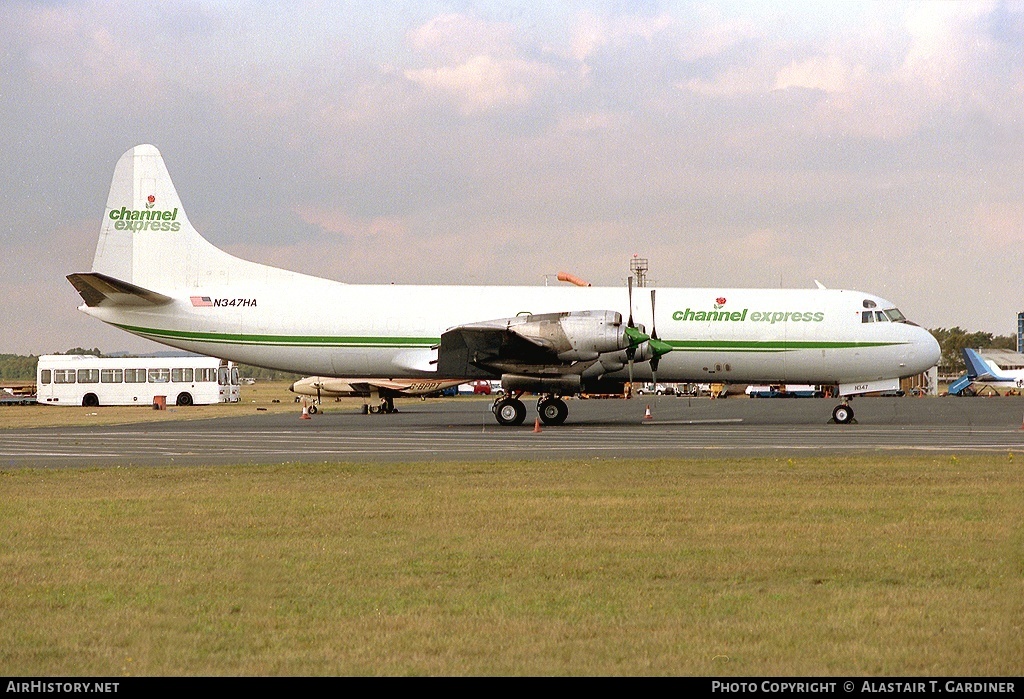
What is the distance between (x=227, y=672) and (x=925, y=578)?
5752 mm

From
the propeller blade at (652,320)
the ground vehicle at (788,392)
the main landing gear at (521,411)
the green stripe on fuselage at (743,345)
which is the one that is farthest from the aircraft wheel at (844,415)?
the ground vehicle at (788,392)

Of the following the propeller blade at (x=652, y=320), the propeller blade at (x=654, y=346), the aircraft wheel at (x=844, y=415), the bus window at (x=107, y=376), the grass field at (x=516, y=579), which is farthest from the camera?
the bus window at (x=107, y=376)

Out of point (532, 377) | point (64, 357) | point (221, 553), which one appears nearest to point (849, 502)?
point (221, 553)

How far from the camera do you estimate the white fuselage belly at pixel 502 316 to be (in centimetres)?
3497

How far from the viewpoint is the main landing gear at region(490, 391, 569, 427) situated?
35188mm

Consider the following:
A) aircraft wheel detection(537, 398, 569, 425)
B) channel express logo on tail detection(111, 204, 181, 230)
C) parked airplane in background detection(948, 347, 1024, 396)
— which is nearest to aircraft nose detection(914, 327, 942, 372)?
aircraft wheel detection(537, 398, 569, 425)

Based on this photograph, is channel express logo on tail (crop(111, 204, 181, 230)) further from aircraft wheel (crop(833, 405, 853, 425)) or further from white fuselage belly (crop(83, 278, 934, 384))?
aircraft wheel (crop(833, 405, 853, 425))

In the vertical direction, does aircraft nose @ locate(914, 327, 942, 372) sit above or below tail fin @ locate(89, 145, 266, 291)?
below

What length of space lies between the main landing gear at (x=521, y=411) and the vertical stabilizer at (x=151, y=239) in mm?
9998

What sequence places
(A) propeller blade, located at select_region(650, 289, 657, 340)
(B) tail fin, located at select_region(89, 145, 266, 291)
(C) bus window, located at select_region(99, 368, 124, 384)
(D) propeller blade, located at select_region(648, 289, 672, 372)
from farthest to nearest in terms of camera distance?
(C) bus window, located at select_region(99, 368, 124, 384), (B) tail fin, located at select_region(89, 145, 266, 291), (A) propeller blade, located at select_region(650, 289, 657, 340), (D) propeller blade, located at select_region(648, 289, 672, 372)

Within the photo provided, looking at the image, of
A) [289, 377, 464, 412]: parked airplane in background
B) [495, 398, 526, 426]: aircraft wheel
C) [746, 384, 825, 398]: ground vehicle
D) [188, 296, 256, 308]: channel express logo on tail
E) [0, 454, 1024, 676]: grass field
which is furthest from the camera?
[746, 384, 825, 398]: ground vehicle

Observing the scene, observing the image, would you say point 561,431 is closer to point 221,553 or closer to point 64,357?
A: point 221,553

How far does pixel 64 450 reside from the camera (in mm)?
25047

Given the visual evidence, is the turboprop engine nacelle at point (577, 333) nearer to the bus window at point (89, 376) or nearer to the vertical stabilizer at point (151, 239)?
the vertical stabilizer at point (151, 239)
